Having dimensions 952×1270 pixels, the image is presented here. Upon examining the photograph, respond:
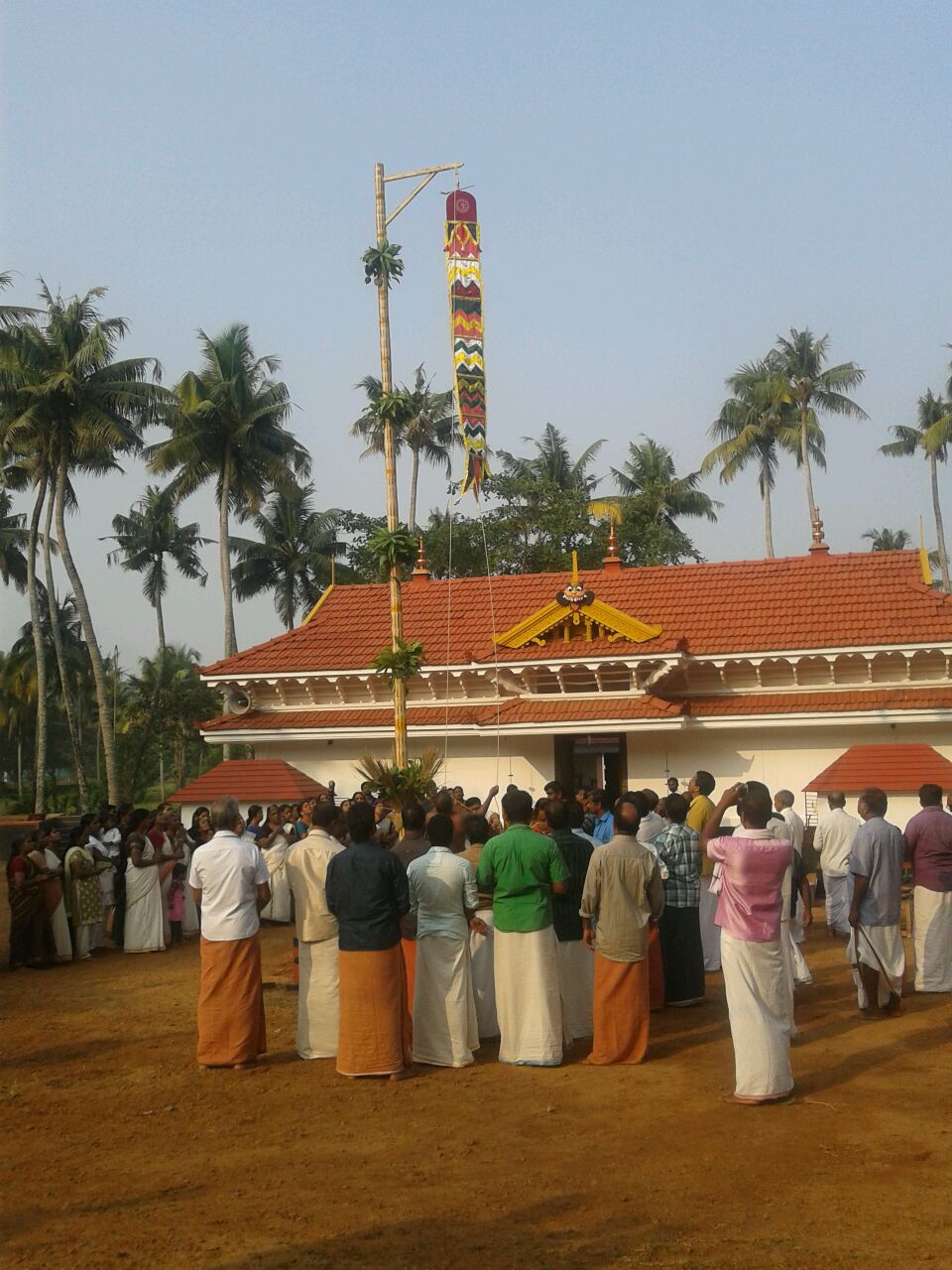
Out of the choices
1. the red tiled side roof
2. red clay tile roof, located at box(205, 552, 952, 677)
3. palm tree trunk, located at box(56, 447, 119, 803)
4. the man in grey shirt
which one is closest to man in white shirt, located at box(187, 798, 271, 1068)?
the man in grey shirt

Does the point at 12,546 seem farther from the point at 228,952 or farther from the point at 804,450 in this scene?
the point at 228,952

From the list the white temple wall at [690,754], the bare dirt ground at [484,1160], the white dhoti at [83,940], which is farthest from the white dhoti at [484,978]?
the white temple wall at [690,754]

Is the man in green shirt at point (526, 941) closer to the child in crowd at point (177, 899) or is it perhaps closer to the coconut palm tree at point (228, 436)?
the child in crowd at point (177, 899)

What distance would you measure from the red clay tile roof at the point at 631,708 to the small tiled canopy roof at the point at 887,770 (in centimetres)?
68

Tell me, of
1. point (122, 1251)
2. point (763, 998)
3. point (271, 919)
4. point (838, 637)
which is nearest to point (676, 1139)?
point (763, 998)

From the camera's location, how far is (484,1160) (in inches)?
257

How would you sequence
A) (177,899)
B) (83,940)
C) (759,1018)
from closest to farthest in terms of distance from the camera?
1. (759,1018)
2. (83,940)
3. (177,899)

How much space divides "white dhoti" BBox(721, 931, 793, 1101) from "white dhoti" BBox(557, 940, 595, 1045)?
210 centimetres

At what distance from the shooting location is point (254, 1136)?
23.3ft

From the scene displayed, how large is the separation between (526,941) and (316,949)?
4.82 feet

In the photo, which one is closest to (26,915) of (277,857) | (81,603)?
(277,857)

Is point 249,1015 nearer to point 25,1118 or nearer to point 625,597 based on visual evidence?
point 25,1118

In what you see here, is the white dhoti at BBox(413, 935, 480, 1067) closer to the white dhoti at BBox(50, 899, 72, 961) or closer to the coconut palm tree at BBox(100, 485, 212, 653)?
the white dhoti at BBox(50, 899, 72, 961)

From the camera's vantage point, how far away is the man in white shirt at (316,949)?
29.7 feet
